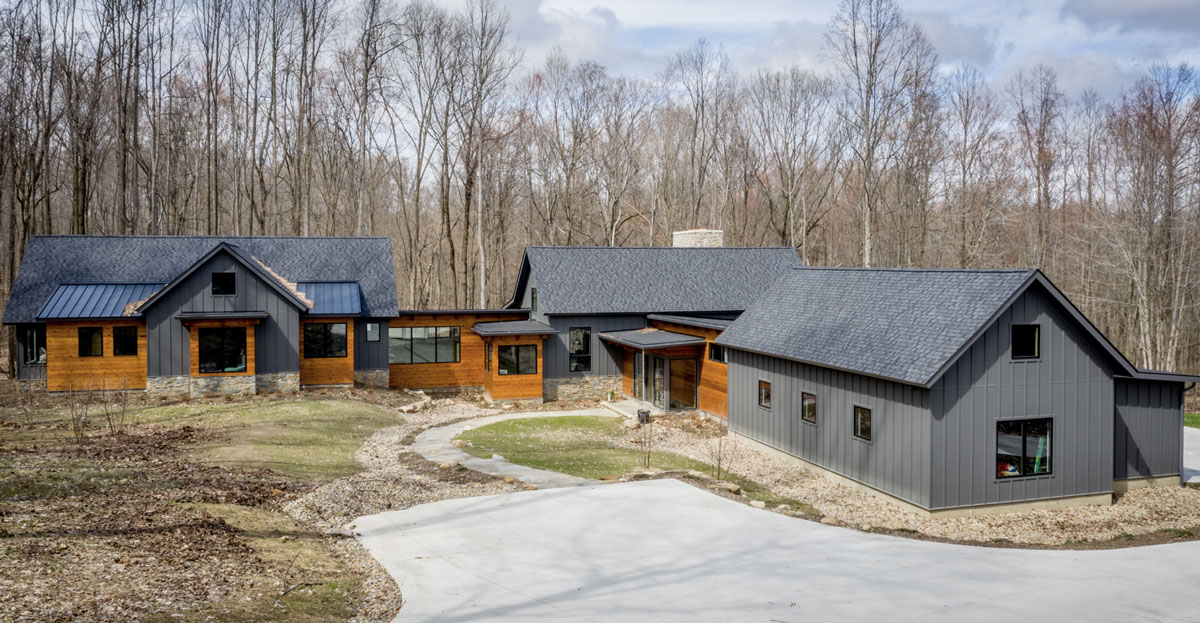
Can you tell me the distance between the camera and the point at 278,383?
969 inches

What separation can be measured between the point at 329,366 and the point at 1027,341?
20.4 m

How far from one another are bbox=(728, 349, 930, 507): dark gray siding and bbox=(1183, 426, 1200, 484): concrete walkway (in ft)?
25.7

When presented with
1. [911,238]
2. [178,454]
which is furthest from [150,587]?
[911,238]

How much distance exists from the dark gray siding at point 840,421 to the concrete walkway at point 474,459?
5301mm

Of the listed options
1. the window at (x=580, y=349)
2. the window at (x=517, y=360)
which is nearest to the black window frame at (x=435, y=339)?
the window at (x=517, y=360)

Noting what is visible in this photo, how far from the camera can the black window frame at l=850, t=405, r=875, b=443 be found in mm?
15453

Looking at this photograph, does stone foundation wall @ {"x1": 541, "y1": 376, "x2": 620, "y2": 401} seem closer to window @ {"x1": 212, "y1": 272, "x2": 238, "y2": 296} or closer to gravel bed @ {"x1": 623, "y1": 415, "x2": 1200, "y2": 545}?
window @ {"x1": 212, "y1": 272, "x2": 238, "y2": 296}

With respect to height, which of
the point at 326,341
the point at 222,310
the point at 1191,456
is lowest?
the point at 1191,456

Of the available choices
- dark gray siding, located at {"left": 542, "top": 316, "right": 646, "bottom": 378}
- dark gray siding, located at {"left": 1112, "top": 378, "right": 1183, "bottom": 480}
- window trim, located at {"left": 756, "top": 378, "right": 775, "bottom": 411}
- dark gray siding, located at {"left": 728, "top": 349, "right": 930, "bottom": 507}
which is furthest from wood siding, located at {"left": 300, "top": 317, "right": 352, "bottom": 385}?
dark gray siding, located at {"left": 1112, "top": 378, "right": 1183, "bottom": 480}

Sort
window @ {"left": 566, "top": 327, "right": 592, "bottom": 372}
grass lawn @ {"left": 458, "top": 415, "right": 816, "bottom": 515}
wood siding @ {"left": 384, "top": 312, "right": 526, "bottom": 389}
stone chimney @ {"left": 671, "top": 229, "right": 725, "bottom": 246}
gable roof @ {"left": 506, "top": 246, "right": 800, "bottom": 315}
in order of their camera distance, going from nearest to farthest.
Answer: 1. grass lawn @ {"left": 458, "top": 415, "right": 816, "bottom": 515}
2. window @ {"left": 566, "top": 327, "right": 592, "bottom": 372}
3. gable roof @ {"left": 506, "top": 246, "right": 800, "bottom": 315}
4. wood siding @ {"left": 384, "top": 312, "right": 526, "bottom": 389}
5. stone chimney @ {"left": 671, "top": 229, "right": 725, "bottom": 246}

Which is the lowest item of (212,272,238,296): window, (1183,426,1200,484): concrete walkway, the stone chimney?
(1183,426,1200,484): concrete walkway

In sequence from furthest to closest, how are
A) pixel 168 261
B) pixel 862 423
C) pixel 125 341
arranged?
pixel 168 261 → pixel 125 341 → pixel 862 423

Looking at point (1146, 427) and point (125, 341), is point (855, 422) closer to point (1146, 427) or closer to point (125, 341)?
point (1146, 427)

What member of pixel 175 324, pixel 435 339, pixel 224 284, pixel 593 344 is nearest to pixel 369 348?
pixel 435 339
